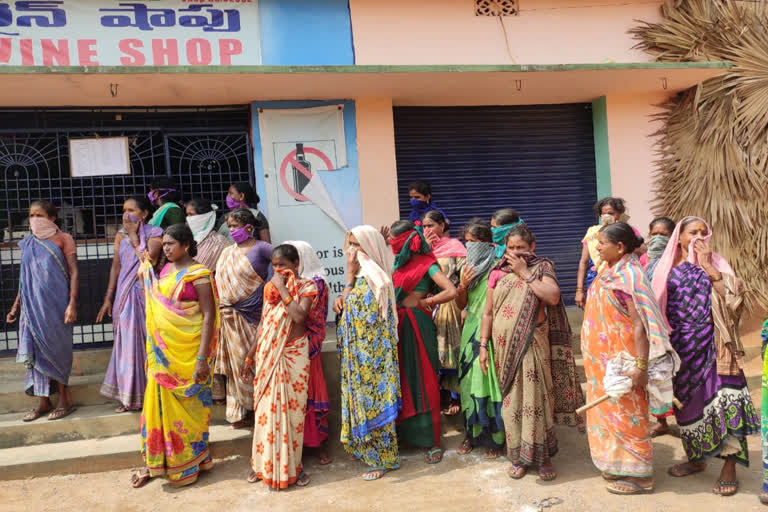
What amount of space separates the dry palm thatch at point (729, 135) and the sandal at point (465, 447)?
3.86m

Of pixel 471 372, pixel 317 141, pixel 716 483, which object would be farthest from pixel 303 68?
pixel 716 483

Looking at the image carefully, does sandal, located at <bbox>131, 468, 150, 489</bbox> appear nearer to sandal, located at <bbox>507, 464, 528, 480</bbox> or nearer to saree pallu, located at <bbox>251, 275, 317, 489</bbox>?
saree pallu, located at <bbox>251, 275, 317, 489</bbox>

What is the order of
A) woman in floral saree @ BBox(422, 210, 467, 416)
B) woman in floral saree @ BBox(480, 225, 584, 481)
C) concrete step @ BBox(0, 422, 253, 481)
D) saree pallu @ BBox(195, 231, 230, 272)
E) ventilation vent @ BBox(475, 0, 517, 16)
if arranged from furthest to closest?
ventilation vent @ BBox(475, 0, 517, 16), saree pallu @ BBox(195, 231, 230, 272), woman in floral saree @ BBox(422, 210, 467, 416), concrete step @ BBox(0, 422, 253, 481), woman in floral saree @ BBox(480, 225, 584, 481)

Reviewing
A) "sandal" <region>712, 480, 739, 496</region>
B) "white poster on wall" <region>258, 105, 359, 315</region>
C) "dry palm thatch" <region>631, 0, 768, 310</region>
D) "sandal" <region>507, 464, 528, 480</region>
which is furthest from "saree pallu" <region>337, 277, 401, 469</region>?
"dry palm thatch" <region>631, 0, 768, 310</region>

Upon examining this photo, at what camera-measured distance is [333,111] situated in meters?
6.41

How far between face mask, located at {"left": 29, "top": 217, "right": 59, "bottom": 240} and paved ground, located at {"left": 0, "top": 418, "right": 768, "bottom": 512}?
6.18 feet

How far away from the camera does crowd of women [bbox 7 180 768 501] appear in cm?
366

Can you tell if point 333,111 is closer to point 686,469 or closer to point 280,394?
point 280,394

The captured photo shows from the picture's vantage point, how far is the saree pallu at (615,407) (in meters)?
3.59

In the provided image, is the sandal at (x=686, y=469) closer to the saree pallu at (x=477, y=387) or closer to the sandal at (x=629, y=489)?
the sandal at (x=629, y=489)

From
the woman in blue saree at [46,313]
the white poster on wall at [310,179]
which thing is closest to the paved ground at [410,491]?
the woman in blue saree at [46,313]

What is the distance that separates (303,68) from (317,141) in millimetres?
1100

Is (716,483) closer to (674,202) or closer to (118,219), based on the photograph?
(674,202)

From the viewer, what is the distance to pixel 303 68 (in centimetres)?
538
